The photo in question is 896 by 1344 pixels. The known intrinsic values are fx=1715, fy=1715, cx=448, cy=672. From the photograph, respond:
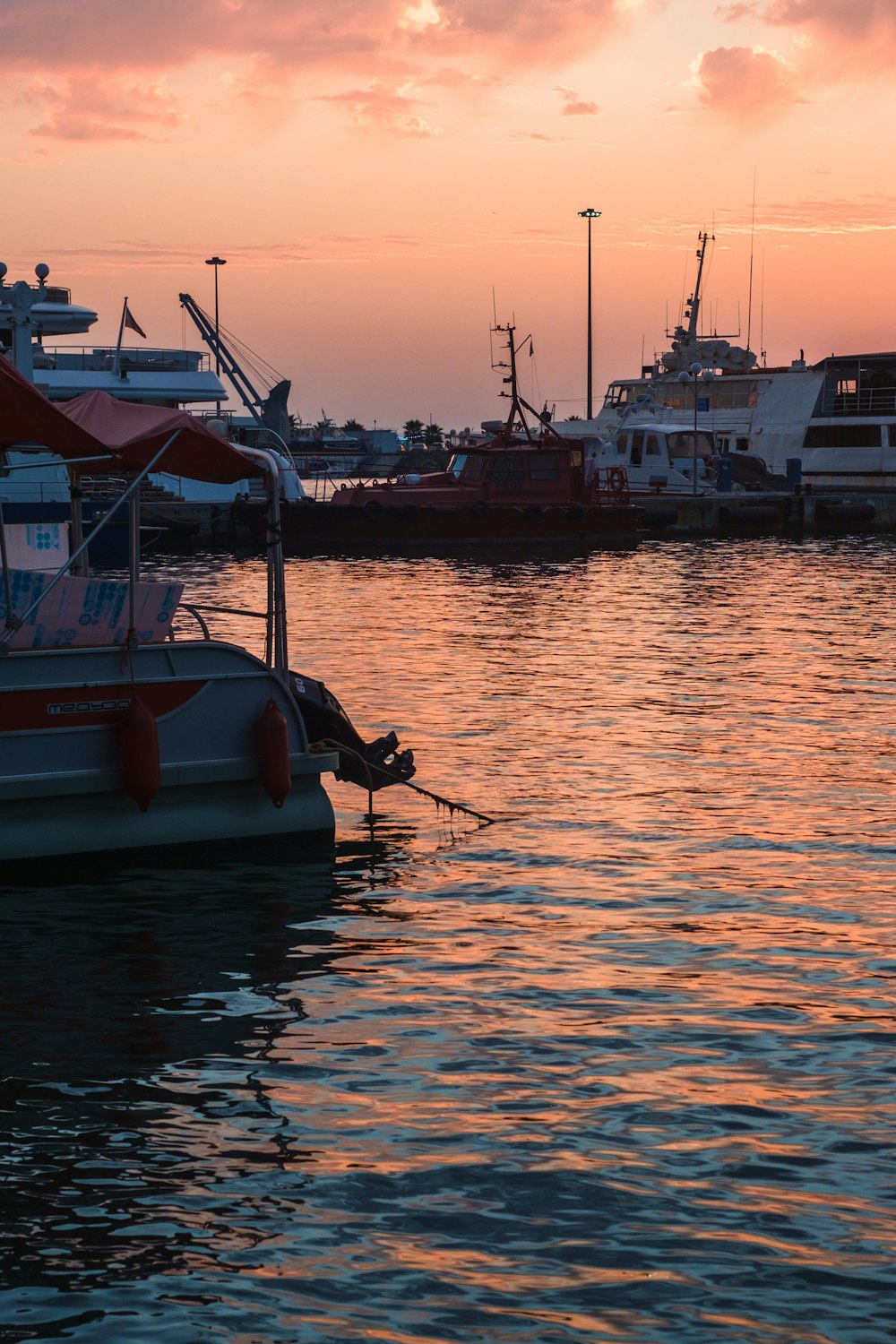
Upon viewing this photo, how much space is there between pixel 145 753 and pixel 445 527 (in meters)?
41.1

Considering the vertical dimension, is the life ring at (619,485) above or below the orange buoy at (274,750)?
above

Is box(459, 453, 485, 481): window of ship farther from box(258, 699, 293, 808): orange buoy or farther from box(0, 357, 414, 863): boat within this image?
box(258, 699, 293, 808): orange buoy

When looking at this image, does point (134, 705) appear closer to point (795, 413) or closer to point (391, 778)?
point (391, 778)

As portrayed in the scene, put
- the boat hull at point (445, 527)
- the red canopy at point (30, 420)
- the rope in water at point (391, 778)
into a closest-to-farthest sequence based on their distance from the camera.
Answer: the red canopy at point (30, 420)
the rope in water at point (391, 778)
the boat hull at point (445, 527)

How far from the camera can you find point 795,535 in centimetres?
6175

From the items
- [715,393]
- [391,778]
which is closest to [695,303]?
[715,393]

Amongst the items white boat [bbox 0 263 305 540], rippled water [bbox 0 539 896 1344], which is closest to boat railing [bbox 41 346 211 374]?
white boat [bbox 0 263 305 540]

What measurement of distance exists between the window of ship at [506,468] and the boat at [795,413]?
19786 millimetres

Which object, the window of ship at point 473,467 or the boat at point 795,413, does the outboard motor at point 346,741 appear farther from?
the boat at point 795,413

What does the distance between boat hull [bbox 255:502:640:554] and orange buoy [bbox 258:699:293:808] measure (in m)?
40.1

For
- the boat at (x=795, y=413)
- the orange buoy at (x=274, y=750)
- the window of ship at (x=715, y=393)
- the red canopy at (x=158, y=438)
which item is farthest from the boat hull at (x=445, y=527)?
the orange buoy at (x=274, y=750)

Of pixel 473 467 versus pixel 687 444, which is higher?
pixel 687 444

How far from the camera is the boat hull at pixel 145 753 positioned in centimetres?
1107

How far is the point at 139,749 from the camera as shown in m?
11.2
